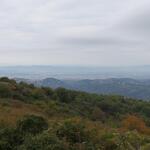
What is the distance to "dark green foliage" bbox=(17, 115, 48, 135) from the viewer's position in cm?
998

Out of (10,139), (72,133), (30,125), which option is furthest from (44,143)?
(30,125)

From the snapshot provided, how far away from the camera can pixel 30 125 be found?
10.1 metres

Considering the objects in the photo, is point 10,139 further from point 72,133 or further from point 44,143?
point 72,133

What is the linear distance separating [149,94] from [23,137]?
140 m

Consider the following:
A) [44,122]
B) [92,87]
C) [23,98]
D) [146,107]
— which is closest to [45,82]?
[92,87]

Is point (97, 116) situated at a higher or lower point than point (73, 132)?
lower

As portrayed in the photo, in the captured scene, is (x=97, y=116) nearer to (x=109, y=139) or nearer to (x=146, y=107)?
(x=146, y=107)

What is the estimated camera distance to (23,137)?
9531mm

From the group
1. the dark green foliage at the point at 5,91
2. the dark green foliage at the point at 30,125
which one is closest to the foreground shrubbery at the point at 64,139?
the dark green foliage at the point at 30,125

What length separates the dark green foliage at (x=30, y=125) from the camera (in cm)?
998

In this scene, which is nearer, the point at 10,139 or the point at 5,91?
the point at 10,139

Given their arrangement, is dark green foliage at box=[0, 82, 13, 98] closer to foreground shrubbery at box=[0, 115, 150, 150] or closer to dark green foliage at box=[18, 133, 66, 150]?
foreground shrubbery at box=[0, 115, 150, 150]

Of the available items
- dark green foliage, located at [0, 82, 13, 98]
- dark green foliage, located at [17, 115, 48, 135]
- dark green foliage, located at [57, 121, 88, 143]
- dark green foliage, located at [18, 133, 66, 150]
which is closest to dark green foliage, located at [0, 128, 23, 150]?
dark green foliage, located at [17, 115, 48, 135]

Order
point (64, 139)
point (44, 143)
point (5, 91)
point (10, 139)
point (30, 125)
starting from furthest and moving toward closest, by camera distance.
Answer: point (5, 91), point (30, 125), point (10, 139), point (64, 139), point (44, 143)
